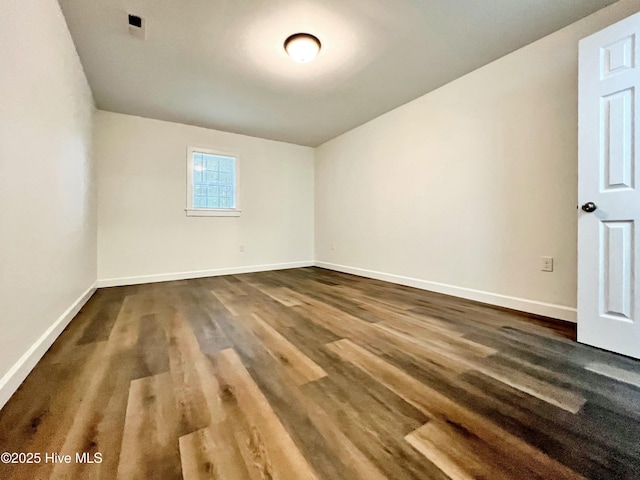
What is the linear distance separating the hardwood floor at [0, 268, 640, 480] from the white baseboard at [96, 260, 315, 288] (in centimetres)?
157

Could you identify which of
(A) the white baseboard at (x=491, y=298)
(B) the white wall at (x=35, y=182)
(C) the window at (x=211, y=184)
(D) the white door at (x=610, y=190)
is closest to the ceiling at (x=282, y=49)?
(B) the white wall at (x=35, y=182)

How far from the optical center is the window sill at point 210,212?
407 centimetres

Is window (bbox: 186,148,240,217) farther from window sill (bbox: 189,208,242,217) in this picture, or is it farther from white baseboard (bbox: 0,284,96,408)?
white baseboard (bbox: 0,284,96,408)

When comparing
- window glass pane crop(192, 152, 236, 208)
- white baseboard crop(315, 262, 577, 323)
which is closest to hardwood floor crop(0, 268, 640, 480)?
white baseboard crop(315, 262, 577, 323)

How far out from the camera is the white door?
5.01ft

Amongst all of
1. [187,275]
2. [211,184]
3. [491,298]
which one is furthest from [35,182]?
[491,298]

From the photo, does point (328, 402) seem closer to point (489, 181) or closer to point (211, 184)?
point (489, 181)

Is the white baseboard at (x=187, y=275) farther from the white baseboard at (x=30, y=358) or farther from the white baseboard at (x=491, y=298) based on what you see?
the white baseboard at (x=491, y=298)

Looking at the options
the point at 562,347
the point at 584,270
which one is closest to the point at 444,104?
the point at 584,270

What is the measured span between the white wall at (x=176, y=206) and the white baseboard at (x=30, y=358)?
165 centimetres

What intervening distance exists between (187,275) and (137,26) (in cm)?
302

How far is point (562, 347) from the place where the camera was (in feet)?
5.38

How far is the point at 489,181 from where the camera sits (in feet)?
8.35

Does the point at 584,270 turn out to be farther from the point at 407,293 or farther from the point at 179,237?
the point at 179,237
